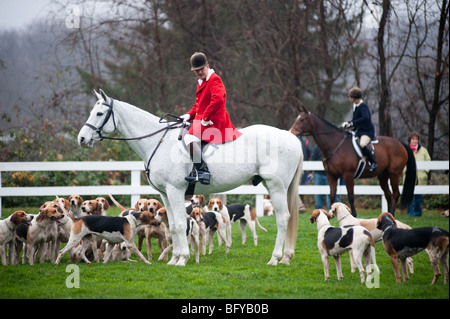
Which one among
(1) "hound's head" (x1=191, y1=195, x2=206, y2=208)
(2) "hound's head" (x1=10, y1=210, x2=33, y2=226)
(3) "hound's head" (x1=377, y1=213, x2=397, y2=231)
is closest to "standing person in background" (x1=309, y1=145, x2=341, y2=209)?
(1) "hound's head" (x1=191, y1=195, x2=206, y2=208)

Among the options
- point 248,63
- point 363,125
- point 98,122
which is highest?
point 248,63

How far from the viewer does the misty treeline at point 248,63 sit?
16844 mm

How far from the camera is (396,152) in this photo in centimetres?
1163

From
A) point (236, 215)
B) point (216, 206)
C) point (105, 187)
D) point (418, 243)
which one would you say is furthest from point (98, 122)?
point (105, 187)

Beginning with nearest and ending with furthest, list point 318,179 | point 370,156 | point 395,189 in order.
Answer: point 370,156 < point 395,189 < point 318,179

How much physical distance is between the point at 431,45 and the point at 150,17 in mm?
9507

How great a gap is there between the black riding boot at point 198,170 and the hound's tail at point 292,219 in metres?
1.34

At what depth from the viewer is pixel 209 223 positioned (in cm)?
881

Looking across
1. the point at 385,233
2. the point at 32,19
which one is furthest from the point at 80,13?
the point at 385,233

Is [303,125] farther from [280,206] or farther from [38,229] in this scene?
[38,229]

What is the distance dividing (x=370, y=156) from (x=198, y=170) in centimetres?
491

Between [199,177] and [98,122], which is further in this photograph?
[98,122]

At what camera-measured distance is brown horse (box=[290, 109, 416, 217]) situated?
11148 millimetres
